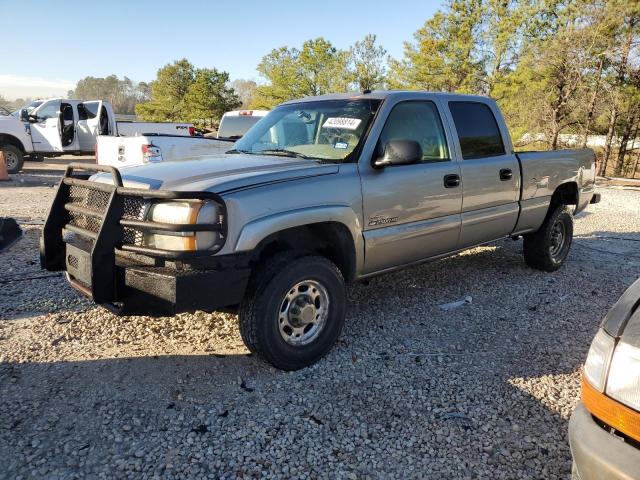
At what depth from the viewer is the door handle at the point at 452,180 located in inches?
161

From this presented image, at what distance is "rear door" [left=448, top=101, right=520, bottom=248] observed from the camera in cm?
441

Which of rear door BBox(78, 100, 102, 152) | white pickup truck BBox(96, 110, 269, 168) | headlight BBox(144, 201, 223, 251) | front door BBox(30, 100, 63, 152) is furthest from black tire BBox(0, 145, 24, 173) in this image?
headlight BBox(144, 201, 223, 251)

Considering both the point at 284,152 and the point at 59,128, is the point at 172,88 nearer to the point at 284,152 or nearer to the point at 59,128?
the point at 59,128

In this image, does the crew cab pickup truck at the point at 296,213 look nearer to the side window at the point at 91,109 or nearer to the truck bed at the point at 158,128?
the truck bed at the point at 158,128

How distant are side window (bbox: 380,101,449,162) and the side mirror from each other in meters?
0.30

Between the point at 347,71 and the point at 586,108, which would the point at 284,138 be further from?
the point at 347,71

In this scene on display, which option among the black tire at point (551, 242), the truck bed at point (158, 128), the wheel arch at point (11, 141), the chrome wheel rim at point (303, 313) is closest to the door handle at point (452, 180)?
the chrome wheel rim at point (303, 313)

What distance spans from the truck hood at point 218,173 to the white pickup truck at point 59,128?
41.6 ft

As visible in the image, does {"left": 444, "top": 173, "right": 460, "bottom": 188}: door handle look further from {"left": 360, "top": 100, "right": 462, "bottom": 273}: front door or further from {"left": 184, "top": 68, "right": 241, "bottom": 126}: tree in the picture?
{"left": 184, "top": 68, "right": 241, "bottom": 126}: tree

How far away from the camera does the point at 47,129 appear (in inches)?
616

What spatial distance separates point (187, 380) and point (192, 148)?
20.5 ft

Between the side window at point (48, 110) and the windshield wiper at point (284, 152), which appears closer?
the windshield wiper at point (284, 152)

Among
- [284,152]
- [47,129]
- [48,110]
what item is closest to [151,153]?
[284,152]

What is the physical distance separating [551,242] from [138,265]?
4.82 m
